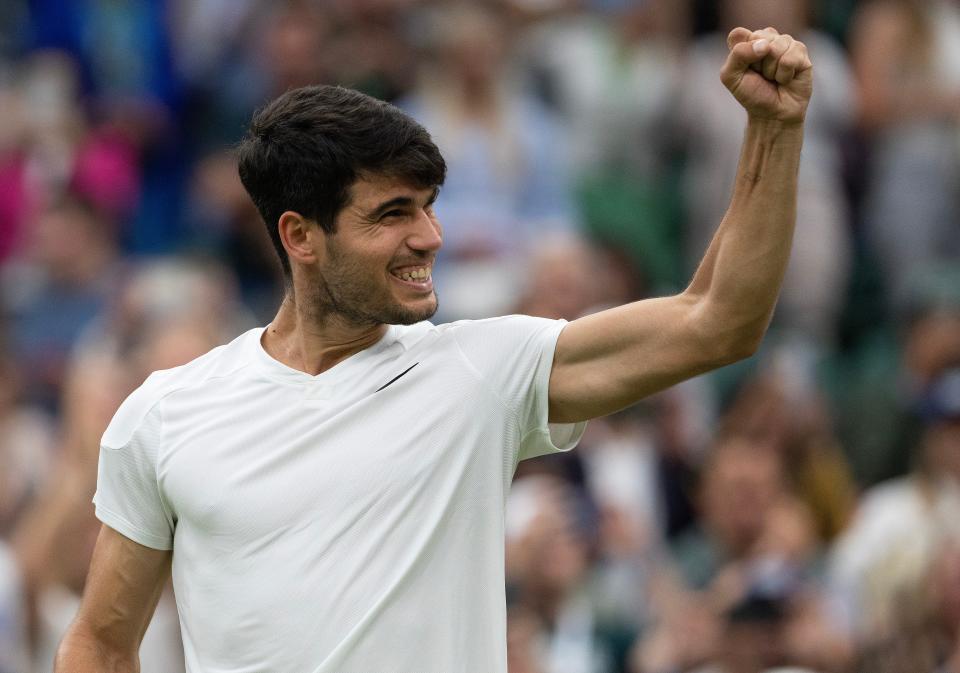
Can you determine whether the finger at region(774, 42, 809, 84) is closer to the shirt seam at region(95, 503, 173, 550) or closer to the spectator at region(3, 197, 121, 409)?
the shirt seam at region(95, 503, 173, 550)

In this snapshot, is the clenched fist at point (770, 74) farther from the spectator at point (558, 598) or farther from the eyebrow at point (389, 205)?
the spectator at point (558, 598)

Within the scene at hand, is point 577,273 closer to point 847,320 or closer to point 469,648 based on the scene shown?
point 847,320

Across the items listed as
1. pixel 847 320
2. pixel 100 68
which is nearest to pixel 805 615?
pixel 847 320

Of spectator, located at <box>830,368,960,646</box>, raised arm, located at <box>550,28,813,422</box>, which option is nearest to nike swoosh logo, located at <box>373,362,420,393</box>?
raised arm, located at <box>550,28,813,422</box>

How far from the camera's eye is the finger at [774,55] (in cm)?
271

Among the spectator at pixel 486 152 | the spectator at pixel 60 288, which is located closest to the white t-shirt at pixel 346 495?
the spectator at pixel 486 152

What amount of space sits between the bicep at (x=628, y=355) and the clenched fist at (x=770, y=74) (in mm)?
360

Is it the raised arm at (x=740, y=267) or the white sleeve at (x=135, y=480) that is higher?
the raised arm at (x=740, y=267)

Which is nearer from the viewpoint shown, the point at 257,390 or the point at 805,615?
the point at 257,390

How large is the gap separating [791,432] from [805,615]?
4.20ft

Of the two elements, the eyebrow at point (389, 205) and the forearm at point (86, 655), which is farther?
the forearm at point (86, 655)

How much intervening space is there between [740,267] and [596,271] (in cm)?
468

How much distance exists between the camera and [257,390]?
3172mm

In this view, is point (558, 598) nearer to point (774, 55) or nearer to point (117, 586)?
point (117, 586)
